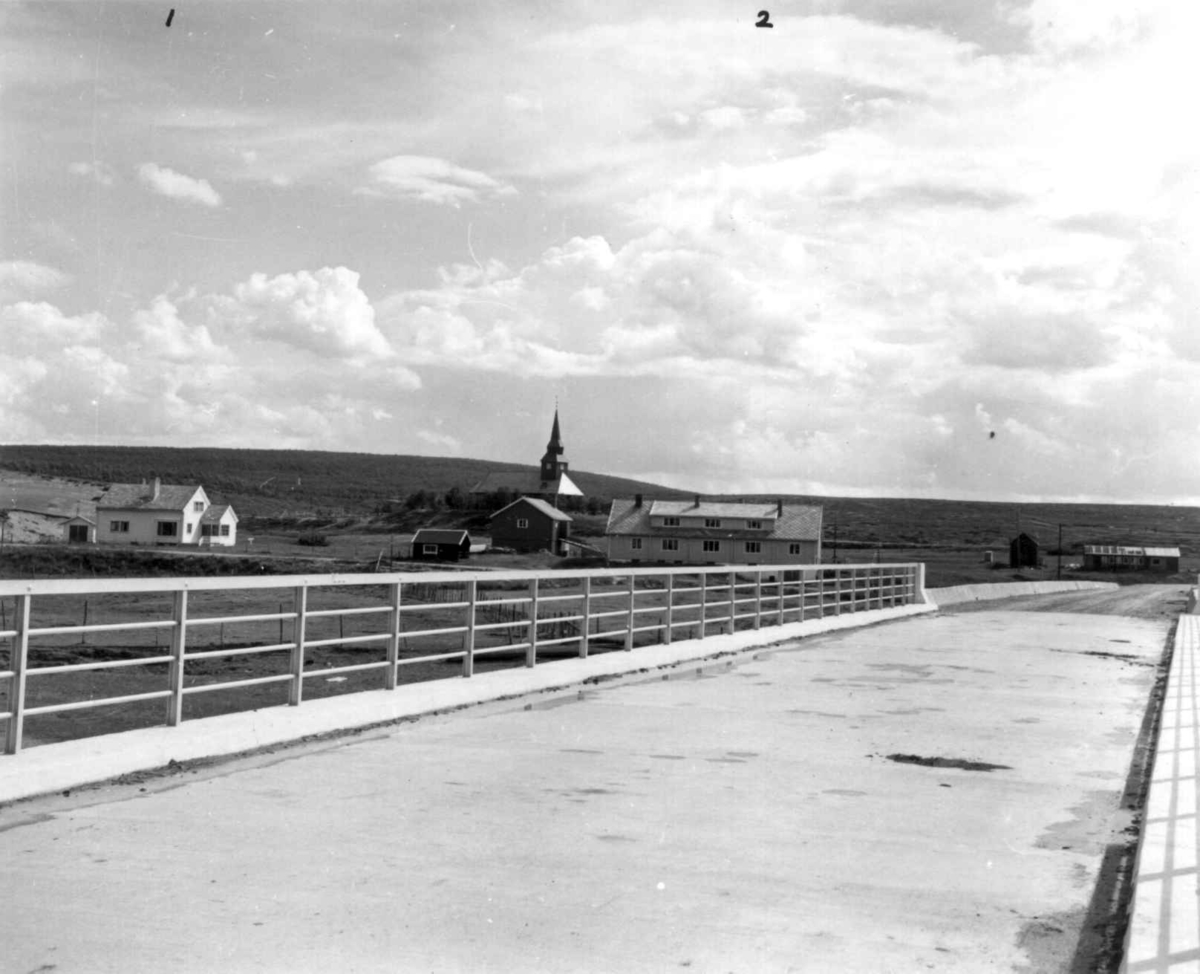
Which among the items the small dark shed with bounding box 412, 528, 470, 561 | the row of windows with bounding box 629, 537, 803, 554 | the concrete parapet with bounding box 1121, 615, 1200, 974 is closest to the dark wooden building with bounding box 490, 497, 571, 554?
the small dark shed with bounding box 412, 528, 470, 561

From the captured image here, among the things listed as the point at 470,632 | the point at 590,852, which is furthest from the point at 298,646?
the point at 590,852

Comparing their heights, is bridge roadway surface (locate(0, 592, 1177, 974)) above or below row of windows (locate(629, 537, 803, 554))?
below

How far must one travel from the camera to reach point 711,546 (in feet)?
366

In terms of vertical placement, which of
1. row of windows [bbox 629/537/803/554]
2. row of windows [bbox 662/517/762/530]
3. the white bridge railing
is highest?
row of windows [bbox 662/517/762/530]

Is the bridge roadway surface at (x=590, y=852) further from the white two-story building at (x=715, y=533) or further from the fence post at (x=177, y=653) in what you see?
the white two-story building at (x=715, y=533)

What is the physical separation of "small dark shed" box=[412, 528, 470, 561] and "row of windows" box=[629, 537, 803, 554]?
1387 cm

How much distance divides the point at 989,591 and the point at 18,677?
4749cm

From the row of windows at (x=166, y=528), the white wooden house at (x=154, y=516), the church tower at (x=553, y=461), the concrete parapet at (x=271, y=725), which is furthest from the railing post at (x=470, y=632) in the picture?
the church tower at (x=553, y=461)

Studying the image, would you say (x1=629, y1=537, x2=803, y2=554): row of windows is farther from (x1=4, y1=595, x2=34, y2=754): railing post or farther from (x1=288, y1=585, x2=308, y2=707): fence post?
(x1=4, y1=595, x2=34, y2=754): railing post

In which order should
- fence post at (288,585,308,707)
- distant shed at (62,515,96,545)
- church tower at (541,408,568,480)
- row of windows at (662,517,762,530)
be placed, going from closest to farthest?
1. fence post at (288,585,308,707)
2. row of windows at (662,517,762,530)
3. distant shed at (62,515,96,545)
4. church tower at (541,408,568,480)

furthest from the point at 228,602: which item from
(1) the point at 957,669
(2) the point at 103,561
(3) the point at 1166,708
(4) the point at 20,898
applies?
(4) the point at 20,898

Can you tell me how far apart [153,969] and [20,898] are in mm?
1213

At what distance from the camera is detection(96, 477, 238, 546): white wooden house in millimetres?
116062

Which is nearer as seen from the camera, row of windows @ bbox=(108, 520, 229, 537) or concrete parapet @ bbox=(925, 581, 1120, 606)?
concrete parapet @ bbox=(925, 581, 1120, 606)
